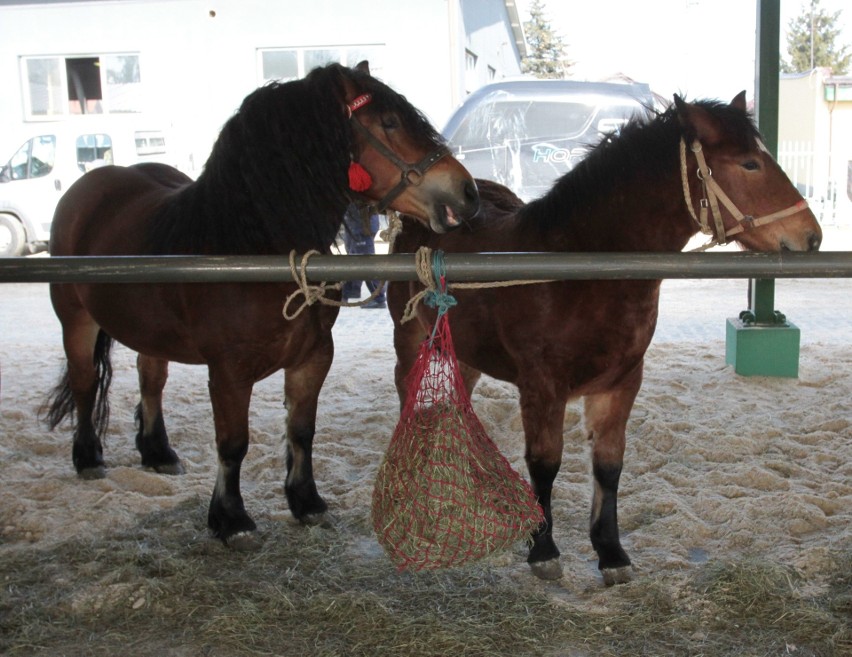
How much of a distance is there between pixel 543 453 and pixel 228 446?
3.82 ft

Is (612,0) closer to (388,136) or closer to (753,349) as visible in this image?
(753,349)

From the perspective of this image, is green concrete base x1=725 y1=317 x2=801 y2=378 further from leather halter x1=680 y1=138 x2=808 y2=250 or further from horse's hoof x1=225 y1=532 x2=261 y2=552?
horse's hoof x1=225 y1=532 x2=261 y2=552

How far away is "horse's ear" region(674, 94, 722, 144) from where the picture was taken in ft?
7.84

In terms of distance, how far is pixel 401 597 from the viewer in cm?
259

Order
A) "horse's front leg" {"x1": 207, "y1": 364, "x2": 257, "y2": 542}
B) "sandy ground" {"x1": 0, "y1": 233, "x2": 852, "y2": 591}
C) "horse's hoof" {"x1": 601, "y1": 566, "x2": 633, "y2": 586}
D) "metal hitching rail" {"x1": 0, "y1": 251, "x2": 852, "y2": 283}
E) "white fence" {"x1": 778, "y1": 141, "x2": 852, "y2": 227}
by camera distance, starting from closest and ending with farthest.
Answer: "metal hitching rail" {"x1": 0, "y1": 251, "x2": 852, "y2": 283}, "horse's hoof" {"x1": 601, "y1": 566, "x2": 633, "y2": 586}, "horse's front leg" {"x1": 207, "y1": 364, "x2": 257, "y2": 542}, "sandy ground" {"x1": 0, "y1": 233, "x2": 852, "y2": 591}, "white fence" {"x1": 778, "y1": 141, "x2": 852, "y2": 227}

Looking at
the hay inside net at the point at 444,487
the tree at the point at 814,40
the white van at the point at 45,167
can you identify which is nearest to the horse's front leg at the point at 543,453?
the hay inside net at the point at 444,487

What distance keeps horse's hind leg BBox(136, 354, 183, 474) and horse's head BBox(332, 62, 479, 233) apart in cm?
177

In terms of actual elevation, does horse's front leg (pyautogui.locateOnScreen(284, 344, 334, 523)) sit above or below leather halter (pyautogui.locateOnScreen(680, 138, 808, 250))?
below

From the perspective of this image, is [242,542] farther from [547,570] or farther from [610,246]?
[610,246]

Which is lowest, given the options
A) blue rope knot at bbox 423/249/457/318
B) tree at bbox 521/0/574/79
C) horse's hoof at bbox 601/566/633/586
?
horse's hoof at bbox 601/566/633/586

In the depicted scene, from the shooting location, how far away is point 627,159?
2.55 metres

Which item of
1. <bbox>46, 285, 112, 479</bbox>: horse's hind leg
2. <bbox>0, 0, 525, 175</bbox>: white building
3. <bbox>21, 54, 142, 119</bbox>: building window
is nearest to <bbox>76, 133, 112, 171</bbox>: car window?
<bbox>0, 0, 525, 175</bbox>: white building

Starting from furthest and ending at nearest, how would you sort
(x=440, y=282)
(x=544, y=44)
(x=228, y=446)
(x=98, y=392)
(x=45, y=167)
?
(x=544, y=44) < (x=45, y=167) < (x=98, y=392) < (x=228, y=446) < (x=440, y=282)

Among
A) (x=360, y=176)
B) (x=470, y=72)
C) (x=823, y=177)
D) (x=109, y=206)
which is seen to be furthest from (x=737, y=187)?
(x=470, y=72)
